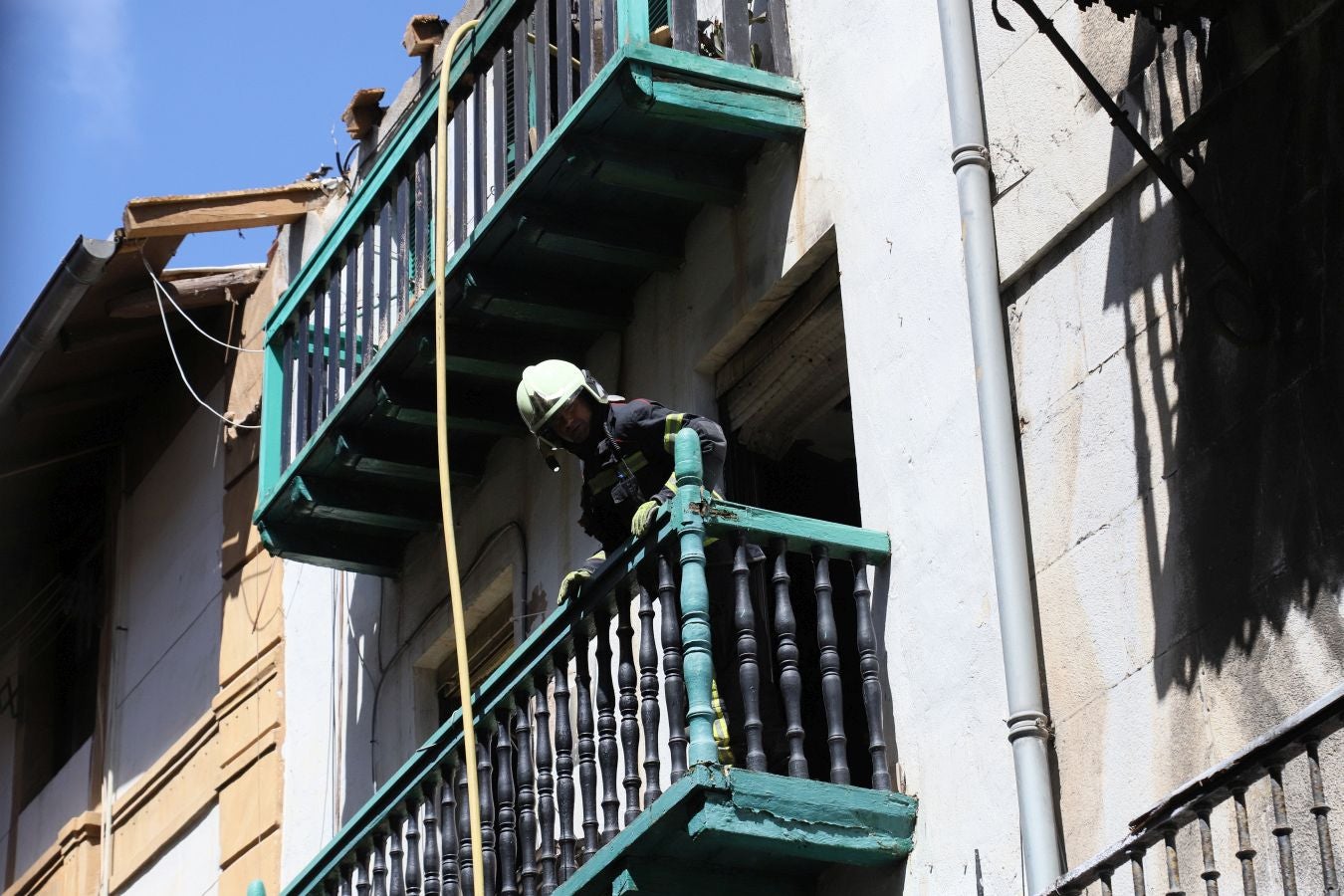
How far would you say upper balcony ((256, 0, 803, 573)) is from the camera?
994cm

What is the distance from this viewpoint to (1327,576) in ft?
22.0

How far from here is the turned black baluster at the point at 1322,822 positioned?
564 centimetres

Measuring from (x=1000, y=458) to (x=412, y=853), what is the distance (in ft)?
10.7

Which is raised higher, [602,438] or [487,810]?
[602,438]

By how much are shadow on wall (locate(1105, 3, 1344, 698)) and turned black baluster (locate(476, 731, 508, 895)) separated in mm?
3054

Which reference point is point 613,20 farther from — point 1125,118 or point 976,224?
point 1125,118

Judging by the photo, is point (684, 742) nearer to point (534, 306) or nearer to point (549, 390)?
point (549, 390)

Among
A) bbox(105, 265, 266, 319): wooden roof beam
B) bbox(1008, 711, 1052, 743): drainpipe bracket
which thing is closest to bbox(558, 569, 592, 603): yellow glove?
bbox(1008, 711, 1052, 743): drainpipe bracket

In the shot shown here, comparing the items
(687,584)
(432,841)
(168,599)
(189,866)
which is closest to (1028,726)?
(687,584)

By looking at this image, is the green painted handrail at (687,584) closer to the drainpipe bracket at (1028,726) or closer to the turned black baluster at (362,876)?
the turned black baluster at (362,876)

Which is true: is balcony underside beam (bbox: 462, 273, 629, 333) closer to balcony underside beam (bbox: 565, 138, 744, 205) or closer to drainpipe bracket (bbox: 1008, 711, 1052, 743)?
balcony underside beam (bbox: 565, 138, 744, 205)

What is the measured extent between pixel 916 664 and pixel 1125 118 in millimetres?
2037

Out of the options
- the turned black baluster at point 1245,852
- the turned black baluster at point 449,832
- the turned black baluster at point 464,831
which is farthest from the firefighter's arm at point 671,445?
the turned black baluster at point 1245,852

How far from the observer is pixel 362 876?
10.3m
